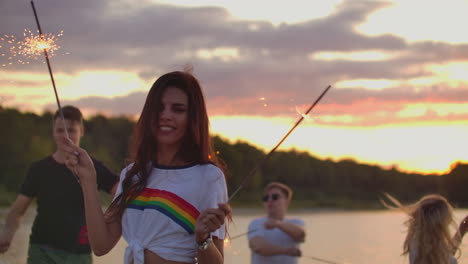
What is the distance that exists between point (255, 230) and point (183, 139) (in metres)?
4.74

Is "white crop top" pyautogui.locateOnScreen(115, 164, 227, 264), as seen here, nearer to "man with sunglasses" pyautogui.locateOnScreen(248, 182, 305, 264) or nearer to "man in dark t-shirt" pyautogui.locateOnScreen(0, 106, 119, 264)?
"man in dark t-shirt" pyautogui.locateOnScreen(0, 106, 119, 264)

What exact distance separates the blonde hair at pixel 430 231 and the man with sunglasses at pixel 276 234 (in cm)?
180

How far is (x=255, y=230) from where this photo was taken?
841 cm

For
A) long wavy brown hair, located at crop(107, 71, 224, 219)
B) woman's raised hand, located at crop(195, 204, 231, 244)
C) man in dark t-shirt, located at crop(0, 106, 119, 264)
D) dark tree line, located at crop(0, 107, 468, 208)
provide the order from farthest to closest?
dark tree line, located at crop(0, 107, 468, 208) < man in dark t-shirt, located at crop(0, 106, 119, 264) < long wavy brown hair, located at crop(107, 71, 224, 219) < woman's raised hand, located at crop(195, 204, 231, 244)

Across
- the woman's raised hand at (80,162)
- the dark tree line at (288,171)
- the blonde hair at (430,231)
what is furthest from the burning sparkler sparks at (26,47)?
the dark tree line at (288,171)

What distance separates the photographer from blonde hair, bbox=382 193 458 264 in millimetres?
6105

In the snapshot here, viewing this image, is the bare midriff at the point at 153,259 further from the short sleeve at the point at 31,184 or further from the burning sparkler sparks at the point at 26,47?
the short sleeve at the point at 31,184

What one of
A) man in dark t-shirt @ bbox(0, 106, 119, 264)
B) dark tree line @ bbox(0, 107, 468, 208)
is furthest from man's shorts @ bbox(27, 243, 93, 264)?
dark tree line @ bbox(0, 107, 468, 208)

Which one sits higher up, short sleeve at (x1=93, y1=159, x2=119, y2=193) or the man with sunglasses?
short sleeve at (x1=93, y1=159, x2=119, y2=193)

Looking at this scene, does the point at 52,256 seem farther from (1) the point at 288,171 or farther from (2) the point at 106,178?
(1) the point at 288,171

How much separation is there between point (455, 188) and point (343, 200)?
49.8 feet

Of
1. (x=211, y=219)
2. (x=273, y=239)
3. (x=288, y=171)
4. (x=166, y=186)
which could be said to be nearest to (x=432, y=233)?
(x=273, y=239)

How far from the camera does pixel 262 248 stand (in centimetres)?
809

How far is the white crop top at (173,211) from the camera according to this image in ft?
11.7
